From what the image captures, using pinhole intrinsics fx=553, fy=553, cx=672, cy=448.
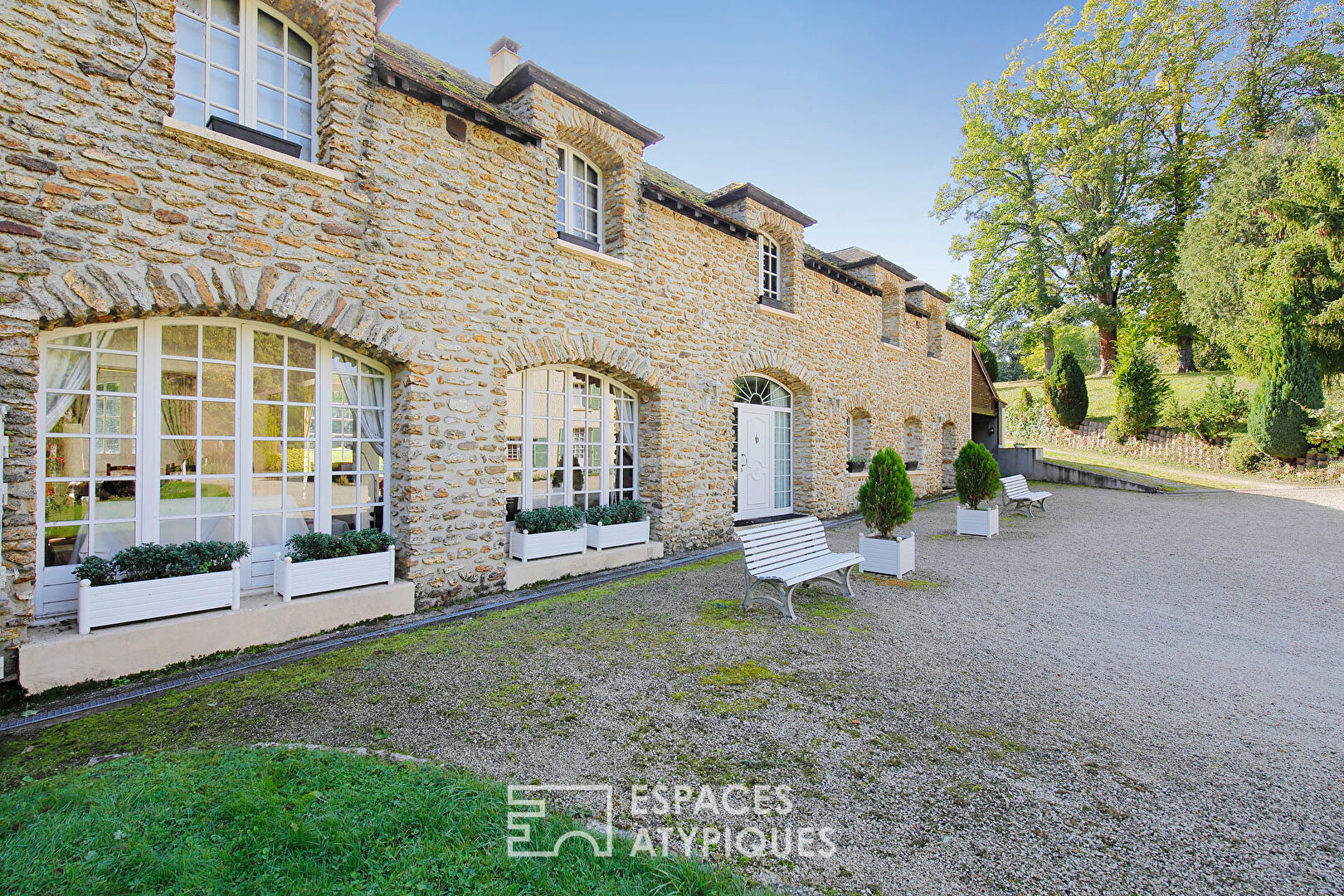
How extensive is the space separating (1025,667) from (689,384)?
5566 millimetres

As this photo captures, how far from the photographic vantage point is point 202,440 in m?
4.61

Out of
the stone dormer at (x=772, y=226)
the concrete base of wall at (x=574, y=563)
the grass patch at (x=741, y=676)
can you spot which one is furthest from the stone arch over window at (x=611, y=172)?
the grass patch at (x=741, y=676)

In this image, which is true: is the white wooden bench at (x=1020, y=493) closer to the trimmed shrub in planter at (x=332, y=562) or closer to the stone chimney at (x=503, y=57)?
the trimmed shrub in planter at (x=332, y=562)

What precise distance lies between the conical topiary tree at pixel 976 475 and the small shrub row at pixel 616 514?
6.08 metres

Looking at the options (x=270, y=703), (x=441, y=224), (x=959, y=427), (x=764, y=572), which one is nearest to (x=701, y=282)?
(x=441, y=224)

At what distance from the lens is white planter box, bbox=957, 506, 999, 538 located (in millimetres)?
9609

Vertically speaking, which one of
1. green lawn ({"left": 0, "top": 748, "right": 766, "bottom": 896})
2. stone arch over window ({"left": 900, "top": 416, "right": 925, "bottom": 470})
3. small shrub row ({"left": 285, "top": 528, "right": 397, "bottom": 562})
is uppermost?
stone arch over window ({"left": 900, "top": 416, "right": 925, "bottom": 470})

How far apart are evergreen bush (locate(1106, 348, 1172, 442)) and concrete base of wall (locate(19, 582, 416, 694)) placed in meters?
23.8

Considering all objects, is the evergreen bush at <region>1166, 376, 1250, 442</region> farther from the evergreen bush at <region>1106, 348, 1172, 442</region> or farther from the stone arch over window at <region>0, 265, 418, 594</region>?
the stone arch over window at <region>0, 265, 418, 594</region>

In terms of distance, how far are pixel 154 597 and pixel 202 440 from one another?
1.30 m

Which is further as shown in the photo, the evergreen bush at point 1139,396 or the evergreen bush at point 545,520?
the evergreen bush at point 1139,396

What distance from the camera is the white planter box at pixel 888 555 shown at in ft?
22.0
